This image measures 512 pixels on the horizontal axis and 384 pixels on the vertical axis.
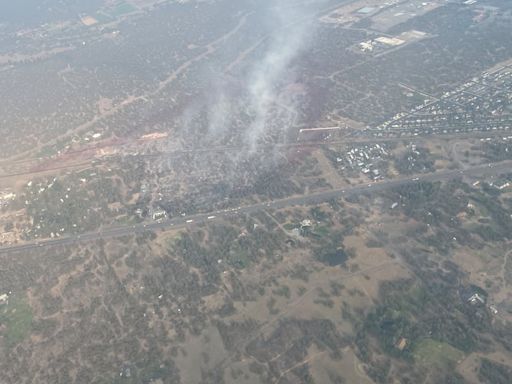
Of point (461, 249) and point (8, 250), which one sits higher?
point (8, 250)

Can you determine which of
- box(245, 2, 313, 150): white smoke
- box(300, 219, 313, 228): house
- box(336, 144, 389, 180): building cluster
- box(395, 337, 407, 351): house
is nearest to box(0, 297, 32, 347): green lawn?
box(300, 219, 313, 228): house

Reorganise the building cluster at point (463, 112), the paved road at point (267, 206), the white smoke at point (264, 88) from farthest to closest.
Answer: the white smoke at point (264, 88) < the building cluster at point (463, 112) < the paved road at point (267, 206)

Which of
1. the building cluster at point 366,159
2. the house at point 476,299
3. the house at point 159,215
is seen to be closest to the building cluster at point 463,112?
the building cluster at point 366,159

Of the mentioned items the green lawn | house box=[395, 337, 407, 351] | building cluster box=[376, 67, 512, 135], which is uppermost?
the green lawn

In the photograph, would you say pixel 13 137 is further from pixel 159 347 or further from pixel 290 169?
pixel 159 347

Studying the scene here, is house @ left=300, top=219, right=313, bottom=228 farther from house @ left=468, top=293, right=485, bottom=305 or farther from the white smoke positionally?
house @ left=468, top=293, right=485, bottom=305

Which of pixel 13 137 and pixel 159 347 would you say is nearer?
pixel 159 347

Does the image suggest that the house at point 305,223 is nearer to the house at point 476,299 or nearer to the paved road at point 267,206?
the paved road at point 267,206

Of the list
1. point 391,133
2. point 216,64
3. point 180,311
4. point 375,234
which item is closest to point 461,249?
point 375,234

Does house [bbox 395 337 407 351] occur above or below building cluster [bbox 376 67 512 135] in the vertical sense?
below
